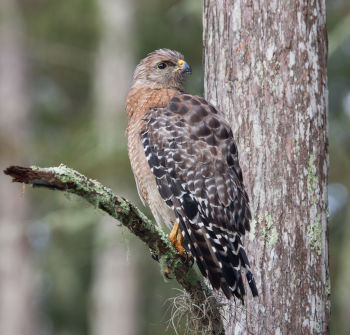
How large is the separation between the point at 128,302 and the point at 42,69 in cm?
695

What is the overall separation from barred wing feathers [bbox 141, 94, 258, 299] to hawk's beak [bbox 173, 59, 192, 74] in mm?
559

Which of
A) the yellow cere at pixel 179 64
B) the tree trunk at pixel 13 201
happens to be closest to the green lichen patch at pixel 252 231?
the yellow cere at pixel 179 64

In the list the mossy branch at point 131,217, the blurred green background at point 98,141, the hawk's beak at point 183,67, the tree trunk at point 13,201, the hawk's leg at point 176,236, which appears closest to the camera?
the mossy branch at point 131,217

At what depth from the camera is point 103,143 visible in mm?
9398

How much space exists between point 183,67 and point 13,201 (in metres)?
6.60

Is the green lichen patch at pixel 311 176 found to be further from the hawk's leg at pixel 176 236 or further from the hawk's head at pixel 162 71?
the hawk's head at pixel 162 71

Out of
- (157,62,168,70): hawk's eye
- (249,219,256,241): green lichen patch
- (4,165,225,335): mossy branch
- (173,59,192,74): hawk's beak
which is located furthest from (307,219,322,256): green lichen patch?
(157,62,168,70): hawk's eye

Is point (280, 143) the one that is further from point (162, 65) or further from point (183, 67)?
point (162, 65)

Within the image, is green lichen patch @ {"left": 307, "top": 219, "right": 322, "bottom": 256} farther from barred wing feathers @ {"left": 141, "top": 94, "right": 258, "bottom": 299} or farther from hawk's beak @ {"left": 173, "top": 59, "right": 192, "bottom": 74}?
hawk's beak @ {"left": 173, "top": 59, "right": 192, "bottom": 74}

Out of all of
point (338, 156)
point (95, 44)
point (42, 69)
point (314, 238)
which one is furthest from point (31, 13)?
point (314, 238)

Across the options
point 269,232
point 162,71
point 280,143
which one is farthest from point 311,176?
point 162,71

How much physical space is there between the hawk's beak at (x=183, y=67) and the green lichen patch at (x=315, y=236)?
178 centimetres

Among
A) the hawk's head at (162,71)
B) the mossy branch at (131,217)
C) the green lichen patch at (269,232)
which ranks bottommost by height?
the mossy branch at (131,217)

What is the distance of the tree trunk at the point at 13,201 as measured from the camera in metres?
10.8
